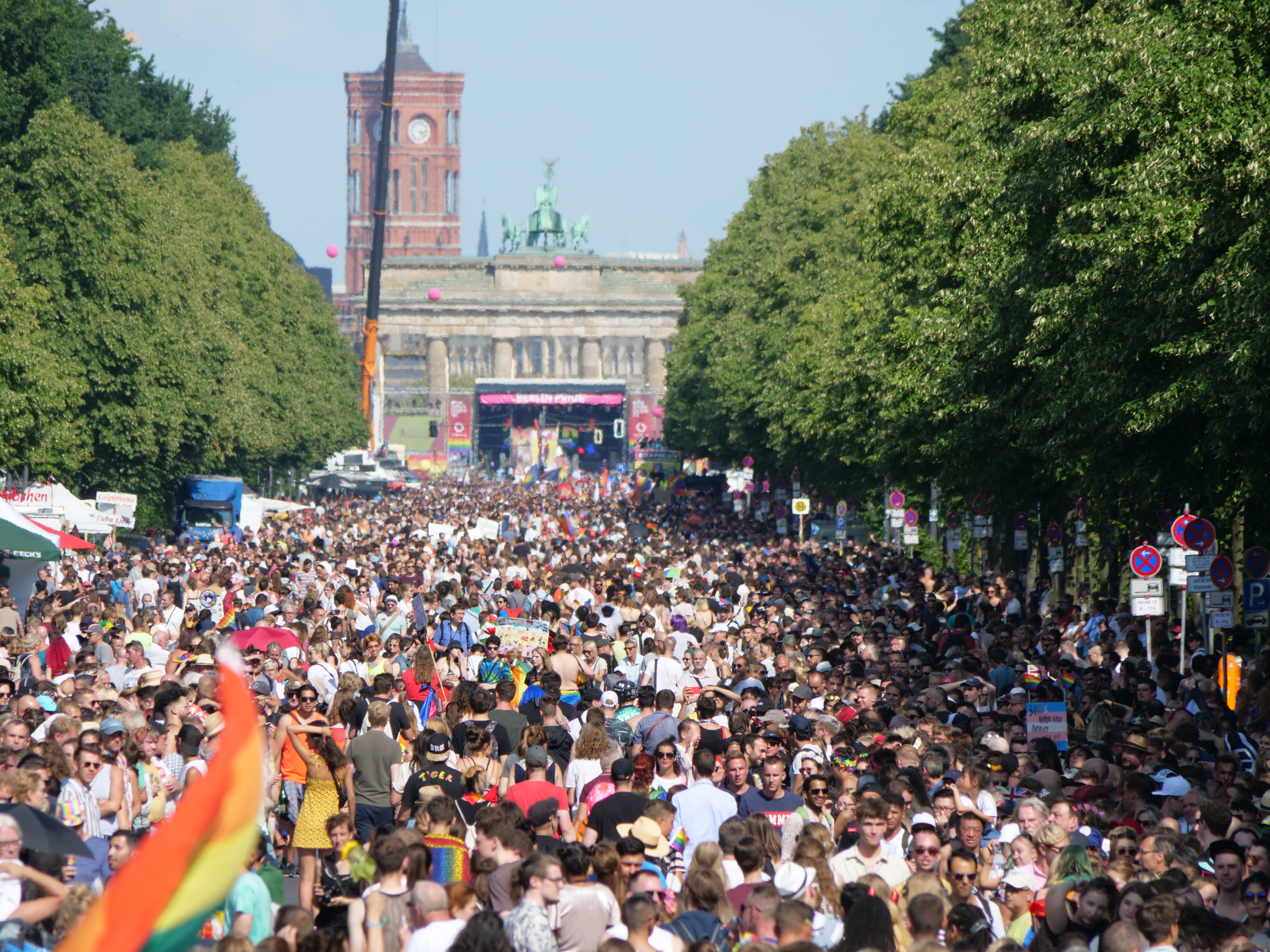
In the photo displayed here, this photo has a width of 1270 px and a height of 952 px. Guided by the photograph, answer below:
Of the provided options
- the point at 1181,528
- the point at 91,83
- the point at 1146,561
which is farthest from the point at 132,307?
the point at 1181,528

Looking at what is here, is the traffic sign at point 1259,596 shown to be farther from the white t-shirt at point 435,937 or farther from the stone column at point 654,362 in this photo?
the stone column at point 654,362

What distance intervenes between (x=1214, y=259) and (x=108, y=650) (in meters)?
12.0

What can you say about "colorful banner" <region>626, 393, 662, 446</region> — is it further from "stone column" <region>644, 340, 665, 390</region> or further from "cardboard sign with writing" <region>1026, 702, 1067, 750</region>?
"cardboard sign with writing" <region>1026, 702, 1067, 750</region>

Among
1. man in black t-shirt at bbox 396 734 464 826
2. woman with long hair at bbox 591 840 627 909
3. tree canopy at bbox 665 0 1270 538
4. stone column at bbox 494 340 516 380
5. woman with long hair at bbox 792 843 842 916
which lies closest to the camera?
woman with long hair at bbox 792 843 842 916

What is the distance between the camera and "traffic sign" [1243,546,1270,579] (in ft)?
60.5

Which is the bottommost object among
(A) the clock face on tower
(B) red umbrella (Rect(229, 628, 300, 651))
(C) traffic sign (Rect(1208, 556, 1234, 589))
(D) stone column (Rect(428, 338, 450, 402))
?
(B) red umbrella (Rect(229, 628, 300, 651))

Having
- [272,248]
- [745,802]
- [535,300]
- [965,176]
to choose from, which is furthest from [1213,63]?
[535,300]

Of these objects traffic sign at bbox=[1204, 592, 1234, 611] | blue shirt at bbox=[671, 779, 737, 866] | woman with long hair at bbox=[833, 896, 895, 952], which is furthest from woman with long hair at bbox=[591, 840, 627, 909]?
traffic sign at bbox=[1204, 592, 1234, 611]

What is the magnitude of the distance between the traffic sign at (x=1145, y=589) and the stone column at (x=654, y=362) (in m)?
131

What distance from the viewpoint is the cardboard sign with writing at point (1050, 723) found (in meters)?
14.7

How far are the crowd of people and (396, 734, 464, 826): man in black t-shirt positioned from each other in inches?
1.2

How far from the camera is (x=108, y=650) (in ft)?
60.9

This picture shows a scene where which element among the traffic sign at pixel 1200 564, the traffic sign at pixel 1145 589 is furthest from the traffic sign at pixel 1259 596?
the traffic sign at pixel 1145 589

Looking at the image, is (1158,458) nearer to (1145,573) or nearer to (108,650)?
(1145,573)
